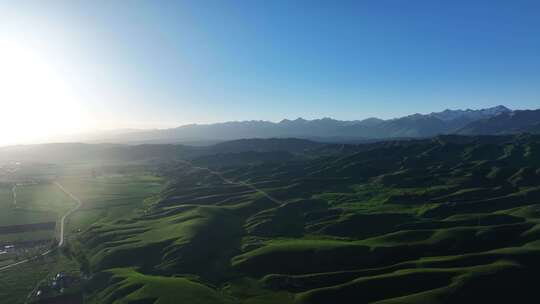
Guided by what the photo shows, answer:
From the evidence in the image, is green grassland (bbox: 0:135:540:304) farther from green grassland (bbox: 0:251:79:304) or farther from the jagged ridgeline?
green grassland (bbox: 0:251:79:304)

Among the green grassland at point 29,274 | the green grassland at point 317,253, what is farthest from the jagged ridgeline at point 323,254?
the green grassland at point 29,274

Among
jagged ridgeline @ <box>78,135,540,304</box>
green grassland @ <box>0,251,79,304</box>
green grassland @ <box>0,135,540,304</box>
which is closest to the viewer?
jagged ridgeline @ <box>78,135,540,304</box>

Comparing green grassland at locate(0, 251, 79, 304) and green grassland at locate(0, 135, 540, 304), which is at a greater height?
green grassland at locate(0, 135, 540, 304)

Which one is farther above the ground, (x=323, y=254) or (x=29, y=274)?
(x=323, y=254)

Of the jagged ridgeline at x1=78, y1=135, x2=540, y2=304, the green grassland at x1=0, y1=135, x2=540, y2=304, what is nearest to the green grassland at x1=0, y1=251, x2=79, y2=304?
the green grassland at x1=0, y1=135, x2=540, y2=304

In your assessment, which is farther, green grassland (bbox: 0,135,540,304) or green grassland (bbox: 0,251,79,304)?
green grassland (bbox: 0,251,79,304)

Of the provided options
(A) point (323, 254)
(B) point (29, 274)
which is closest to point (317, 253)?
(A) point (323, 254)

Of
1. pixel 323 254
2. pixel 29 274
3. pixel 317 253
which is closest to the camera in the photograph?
pixel 323 254

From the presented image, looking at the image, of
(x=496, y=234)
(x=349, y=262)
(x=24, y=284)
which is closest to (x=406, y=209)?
(x=496, y=234)

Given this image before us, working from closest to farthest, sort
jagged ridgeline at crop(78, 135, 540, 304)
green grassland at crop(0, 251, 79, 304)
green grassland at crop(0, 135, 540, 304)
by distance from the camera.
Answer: jagged ridgeline at crop(78, 135, 540, 304)
green grassland at crop(0, 135, 540, 304)
green grassland at crop(0, 251, 79, 304)

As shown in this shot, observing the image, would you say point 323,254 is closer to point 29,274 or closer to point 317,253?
point 317,253

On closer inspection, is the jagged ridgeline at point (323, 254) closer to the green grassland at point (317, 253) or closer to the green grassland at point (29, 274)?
the green grassland at point (317, 253)

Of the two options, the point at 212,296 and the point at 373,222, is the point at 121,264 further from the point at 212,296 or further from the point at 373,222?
the point at 373,222
